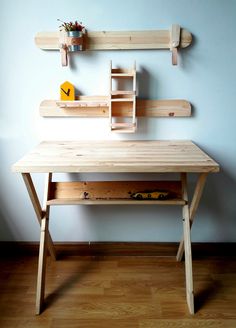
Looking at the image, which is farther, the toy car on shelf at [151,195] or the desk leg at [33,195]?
the toy car on shelf at [151,195]

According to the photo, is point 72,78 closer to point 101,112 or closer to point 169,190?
point 101,112

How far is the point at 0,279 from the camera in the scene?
1818 mm

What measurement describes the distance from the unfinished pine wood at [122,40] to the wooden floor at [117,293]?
58.3 inches

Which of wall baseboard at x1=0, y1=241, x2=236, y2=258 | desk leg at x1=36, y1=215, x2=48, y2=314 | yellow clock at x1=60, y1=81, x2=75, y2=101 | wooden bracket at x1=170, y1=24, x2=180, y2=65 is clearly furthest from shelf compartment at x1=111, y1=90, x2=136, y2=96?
wall baseboard at x1=0, y1=241, x2=236, y2=258

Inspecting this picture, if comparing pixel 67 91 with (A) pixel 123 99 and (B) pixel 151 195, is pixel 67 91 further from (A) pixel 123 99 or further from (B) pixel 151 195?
(B) pixel 151 195

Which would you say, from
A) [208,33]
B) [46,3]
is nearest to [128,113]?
[208,33]

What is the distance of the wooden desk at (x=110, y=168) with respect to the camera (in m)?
1.31

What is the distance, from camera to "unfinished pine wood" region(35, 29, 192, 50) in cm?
165

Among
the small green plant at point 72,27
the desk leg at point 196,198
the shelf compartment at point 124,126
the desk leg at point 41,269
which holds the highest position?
the small green plant at point 72,27

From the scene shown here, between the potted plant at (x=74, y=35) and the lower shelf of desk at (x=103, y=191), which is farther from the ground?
the potted plant at (x=74, y=35)

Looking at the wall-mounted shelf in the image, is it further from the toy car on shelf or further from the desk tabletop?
the toy car on shelf

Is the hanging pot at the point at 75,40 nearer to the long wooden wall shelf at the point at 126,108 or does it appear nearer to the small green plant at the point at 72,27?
the small green plant at the point at 72,27

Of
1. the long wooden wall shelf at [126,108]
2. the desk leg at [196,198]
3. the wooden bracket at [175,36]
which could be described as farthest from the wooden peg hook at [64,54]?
the desk leg at [196,198]

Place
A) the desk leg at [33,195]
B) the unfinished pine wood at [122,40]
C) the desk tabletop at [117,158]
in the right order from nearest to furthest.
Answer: the desk tabletop at [117,158], the desk leg at [33,195], the unfinished pine wood at [122,40]
